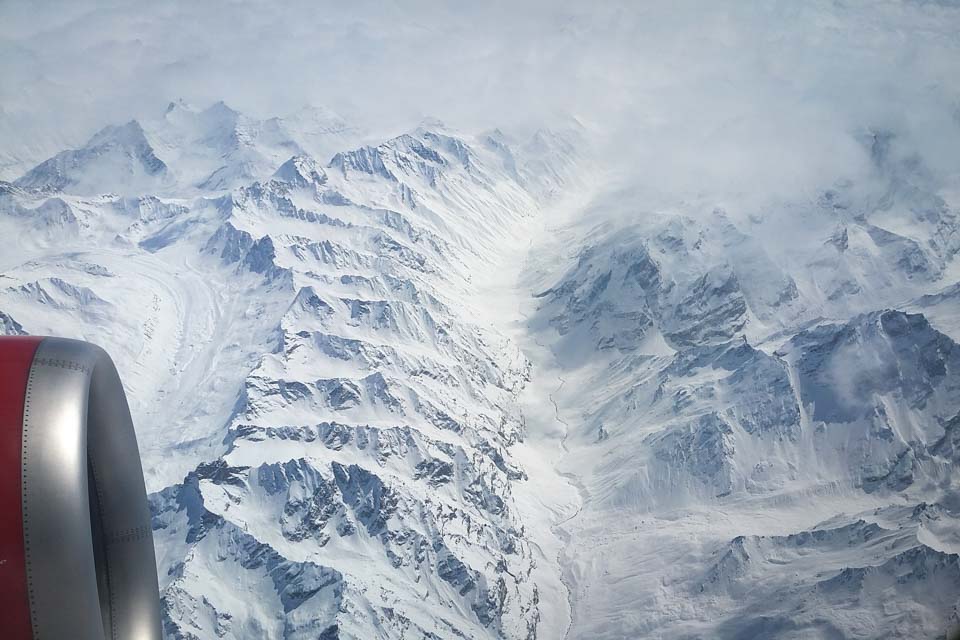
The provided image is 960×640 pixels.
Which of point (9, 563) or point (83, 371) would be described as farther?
point (83, 371)

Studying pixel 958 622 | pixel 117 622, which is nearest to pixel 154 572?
pixel 117 622

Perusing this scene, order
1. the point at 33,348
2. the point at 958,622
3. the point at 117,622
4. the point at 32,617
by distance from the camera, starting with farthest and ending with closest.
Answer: the point at 117,622 < the point at 33,348 < the point at 32,617 < the point at 958,622

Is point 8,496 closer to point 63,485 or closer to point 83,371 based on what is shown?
point 63,485

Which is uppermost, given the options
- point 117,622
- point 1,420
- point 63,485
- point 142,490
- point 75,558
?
point 1,420

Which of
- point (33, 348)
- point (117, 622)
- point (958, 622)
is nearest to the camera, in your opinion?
point (958, 622)

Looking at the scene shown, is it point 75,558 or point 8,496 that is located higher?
point 8,496

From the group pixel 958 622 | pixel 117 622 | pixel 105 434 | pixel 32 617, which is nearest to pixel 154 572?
pixel 117 622
